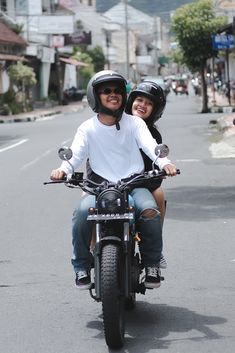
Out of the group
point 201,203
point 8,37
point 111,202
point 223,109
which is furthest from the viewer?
point 8,37

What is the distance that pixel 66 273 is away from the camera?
7.82 metres

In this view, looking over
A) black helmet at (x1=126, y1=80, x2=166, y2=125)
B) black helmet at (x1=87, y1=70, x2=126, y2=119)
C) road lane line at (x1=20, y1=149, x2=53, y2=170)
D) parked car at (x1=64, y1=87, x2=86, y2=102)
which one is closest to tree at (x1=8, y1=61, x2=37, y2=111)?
parked car at (x1=64, y1=87, x2=86, y2=102)

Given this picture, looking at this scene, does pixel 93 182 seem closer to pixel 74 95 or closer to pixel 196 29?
pixel 196 29

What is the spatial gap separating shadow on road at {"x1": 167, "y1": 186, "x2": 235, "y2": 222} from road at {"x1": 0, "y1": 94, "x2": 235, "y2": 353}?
14mm

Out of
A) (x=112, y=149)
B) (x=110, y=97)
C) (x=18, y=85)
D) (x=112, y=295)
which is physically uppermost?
(x=110, y=97)

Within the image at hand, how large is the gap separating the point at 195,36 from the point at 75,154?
108ft

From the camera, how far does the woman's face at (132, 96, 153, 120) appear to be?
6.53m

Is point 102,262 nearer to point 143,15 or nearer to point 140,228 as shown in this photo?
point 140,228

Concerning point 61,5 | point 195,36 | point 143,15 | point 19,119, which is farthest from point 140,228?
point 143,15

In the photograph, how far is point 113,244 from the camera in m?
5.52

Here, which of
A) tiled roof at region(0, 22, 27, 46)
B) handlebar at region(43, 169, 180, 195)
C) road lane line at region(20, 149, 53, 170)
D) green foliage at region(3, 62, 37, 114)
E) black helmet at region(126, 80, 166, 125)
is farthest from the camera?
A: tiled roof at region(0, 22, 27, 46)

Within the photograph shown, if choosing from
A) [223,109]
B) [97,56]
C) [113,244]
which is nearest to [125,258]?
[113,244]

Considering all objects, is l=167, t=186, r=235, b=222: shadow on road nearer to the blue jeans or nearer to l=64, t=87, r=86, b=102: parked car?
the blue jeans

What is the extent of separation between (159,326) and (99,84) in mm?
1738
